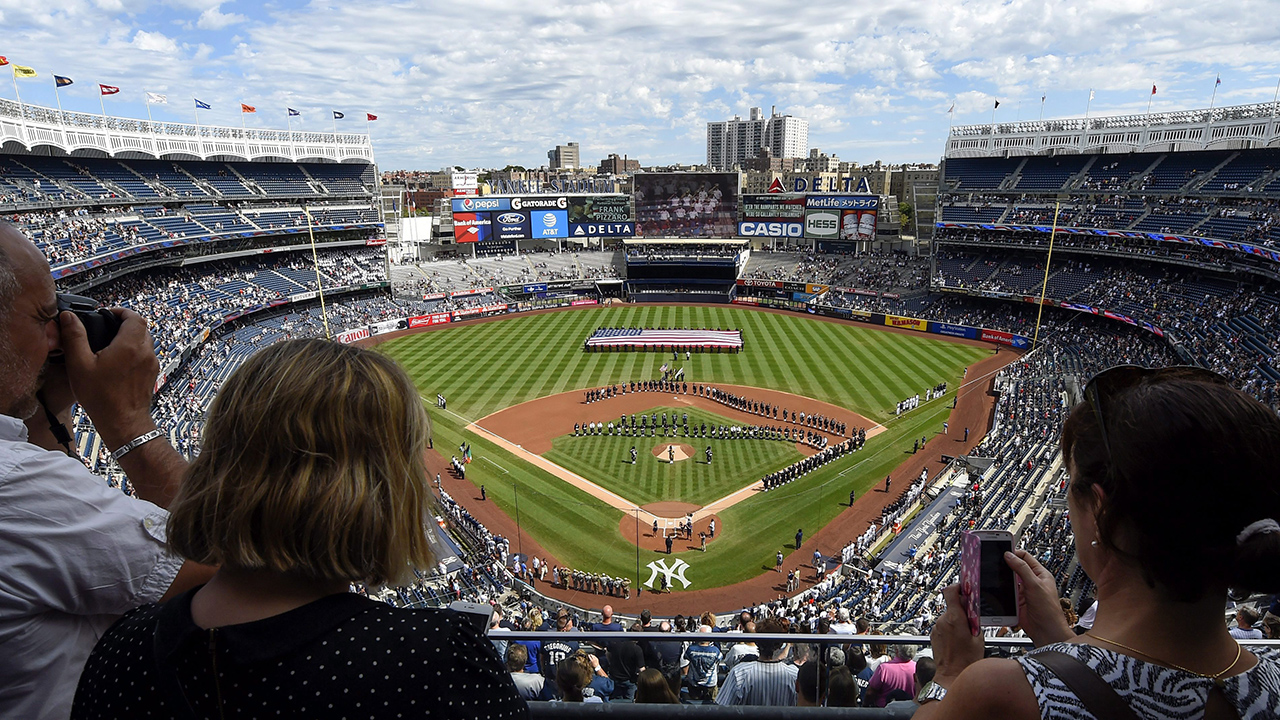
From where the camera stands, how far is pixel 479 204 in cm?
7081

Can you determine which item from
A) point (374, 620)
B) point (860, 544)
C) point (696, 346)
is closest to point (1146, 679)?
point (374, 620)

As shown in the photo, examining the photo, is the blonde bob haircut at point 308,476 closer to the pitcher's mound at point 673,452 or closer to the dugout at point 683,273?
the pitcher's mound at point 673,452

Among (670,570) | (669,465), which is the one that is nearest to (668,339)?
(669,465)

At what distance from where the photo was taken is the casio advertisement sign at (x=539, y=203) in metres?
72.2

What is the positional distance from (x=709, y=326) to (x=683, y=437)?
80.6 ft

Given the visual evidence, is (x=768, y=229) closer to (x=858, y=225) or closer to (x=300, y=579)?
(x=858, y=225)

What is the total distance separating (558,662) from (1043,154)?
69454 millimetres

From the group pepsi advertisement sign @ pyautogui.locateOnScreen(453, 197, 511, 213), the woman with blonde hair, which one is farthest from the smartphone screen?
pepsi advertisement sign @ pyautogui.locateOnScreen(453, 197, 511, 213)

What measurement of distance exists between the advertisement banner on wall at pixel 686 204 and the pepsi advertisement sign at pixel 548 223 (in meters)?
8.17

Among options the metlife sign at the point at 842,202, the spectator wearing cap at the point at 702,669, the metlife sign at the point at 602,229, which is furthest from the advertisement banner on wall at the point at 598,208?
the spectator wearing cap at the point at 702,669

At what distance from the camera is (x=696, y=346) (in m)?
44.6

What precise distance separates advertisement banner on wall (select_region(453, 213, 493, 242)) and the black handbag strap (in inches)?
2828

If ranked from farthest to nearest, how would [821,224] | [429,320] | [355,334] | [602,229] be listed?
[602,229]
[821,224]
[429,320]
[355,334]

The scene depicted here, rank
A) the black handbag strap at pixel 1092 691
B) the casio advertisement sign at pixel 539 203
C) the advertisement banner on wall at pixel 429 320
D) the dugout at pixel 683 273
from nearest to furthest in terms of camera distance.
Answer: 1. the black handbag strap at pixel 1092 691
2. the advertisement banner on wall at pixel 429 320
3. the dugout at pixel 683 273
4. the casio advertisement sign at pixel 539 203
